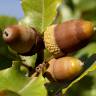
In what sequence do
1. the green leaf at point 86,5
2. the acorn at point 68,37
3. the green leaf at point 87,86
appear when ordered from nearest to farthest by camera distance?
the acorn at point 68,37 → the green leaf at point 87,86 → the green leaf at point 86,5

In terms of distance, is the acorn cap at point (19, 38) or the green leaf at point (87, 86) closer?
the acorn cap at point (19, 38)

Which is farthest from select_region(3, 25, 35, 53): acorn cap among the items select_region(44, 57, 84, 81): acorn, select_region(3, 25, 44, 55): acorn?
select_region(44, 57, 84, 81): acorn

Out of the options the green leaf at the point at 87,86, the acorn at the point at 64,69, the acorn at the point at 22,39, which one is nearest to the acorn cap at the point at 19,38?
the acorn at the point at 22,39

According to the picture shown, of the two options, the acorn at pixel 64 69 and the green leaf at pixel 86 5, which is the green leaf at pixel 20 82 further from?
the green leaf at pixel 86 5

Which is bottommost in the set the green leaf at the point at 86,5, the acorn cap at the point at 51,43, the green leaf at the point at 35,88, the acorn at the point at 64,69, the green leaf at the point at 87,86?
the green leaf at the point at 87,86

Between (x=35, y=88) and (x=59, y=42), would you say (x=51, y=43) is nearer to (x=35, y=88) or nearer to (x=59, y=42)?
(x=59, y=42)

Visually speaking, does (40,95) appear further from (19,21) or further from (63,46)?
(19,21)

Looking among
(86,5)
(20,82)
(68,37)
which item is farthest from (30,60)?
(86,5)
